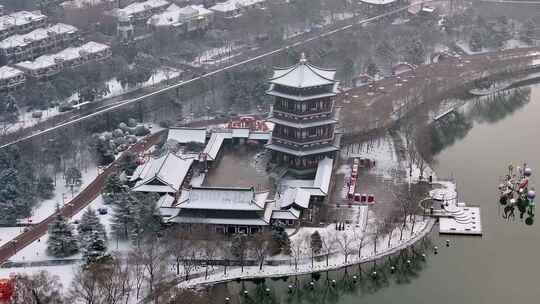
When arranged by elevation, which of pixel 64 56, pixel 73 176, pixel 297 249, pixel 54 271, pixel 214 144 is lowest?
pixel 54 271

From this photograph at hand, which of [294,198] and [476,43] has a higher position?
[476,43]

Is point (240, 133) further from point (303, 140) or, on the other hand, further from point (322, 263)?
point (322, 263)

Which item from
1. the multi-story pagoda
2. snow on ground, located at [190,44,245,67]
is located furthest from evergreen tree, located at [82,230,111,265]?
snow on ground, located at [190,44,245,67]

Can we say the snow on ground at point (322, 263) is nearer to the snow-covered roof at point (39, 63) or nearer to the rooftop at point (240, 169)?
the rooftop at point (240, 169)

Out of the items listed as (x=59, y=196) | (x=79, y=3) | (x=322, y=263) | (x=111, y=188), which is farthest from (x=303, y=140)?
(x=79, y=3)

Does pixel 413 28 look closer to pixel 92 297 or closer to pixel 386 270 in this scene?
pixel 386 270

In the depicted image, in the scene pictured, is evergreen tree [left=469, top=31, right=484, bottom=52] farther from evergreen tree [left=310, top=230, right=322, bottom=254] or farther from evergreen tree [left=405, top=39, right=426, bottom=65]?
evergreen tree [left=310, top=230, right=322, bottom=254]

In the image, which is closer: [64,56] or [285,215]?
[285,215]
